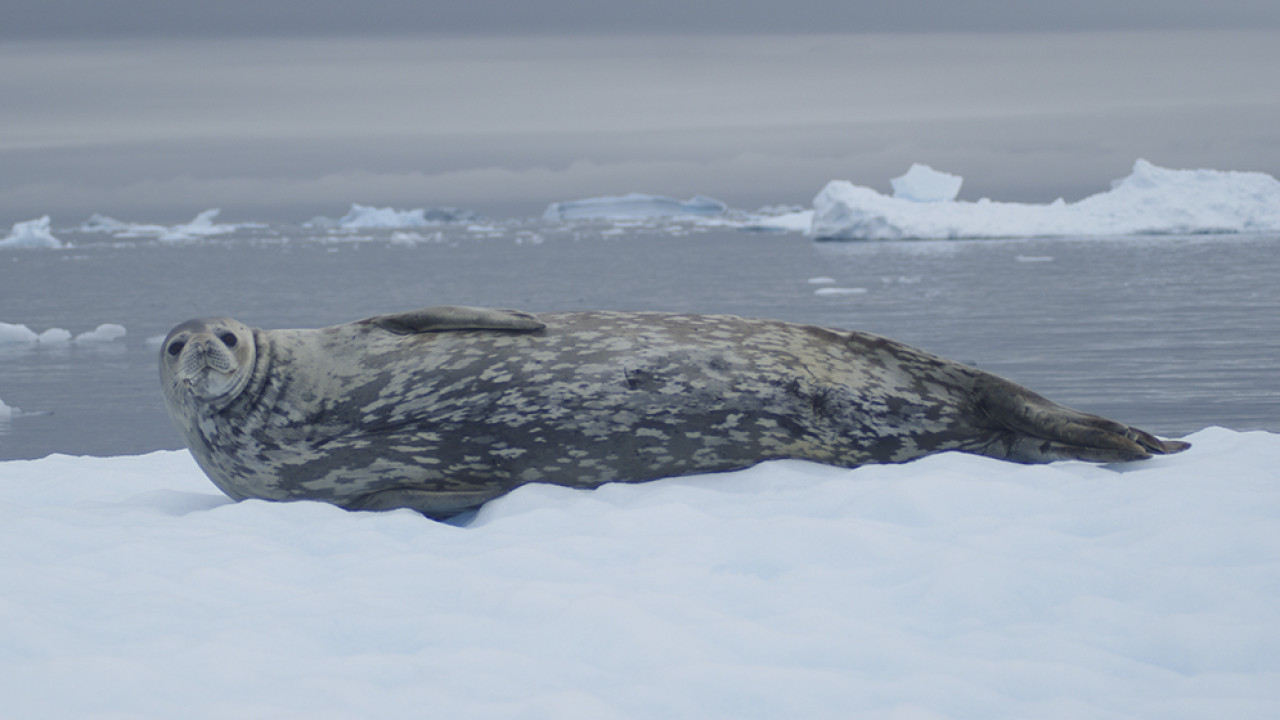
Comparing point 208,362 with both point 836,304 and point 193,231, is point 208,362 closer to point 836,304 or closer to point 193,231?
point 836,304

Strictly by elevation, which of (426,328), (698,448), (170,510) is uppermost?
(426,328)

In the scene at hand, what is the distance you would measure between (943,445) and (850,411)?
37cm

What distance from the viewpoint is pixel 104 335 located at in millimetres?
13148

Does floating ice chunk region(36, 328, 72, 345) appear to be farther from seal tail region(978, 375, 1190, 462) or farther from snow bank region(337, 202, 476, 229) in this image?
snow bank region(337, 202, 476, 229)

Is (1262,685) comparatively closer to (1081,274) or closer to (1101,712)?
(1101,712)

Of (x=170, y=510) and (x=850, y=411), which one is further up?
(x=850, y=411)

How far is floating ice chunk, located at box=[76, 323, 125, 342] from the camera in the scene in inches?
512

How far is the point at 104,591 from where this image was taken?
2271mm

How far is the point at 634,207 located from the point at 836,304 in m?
65.0

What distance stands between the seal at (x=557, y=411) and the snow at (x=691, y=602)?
0.19 meters

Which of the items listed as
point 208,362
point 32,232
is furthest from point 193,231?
point 208,362

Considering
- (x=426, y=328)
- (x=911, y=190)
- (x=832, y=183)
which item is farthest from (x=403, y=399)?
(x=911, y=190)

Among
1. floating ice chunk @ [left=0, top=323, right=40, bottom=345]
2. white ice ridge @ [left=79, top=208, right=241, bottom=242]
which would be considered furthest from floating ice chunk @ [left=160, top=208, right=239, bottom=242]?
floating ice chunk @ [left=0, top=323, right=40, bottom=345]

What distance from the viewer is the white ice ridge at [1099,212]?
1355 inches
